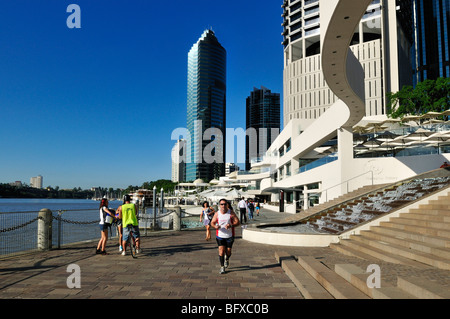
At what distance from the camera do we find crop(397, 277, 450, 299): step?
390 centimetres

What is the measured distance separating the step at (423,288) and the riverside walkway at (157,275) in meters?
0.88

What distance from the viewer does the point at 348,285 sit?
563 centimetres

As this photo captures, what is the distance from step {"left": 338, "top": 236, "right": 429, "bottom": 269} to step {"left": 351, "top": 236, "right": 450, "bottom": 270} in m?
0.09

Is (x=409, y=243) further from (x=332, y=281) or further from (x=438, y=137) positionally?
(x=438, y=137)

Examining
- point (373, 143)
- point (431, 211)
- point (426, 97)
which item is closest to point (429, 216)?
point (431, 211)

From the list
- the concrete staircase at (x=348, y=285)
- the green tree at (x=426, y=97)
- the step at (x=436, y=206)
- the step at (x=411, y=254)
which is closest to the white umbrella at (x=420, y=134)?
the green tree at (x=426, y=97)

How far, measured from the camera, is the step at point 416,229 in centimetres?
794

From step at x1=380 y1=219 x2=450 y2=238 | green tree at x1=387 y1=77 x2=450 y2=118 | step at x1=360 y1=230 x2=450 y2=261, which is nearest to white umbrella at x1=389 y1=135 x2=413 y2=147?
green tree at x1=387 y1=77 x2=450 y2=118

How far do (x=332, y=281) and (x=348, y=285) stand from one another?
0.30 metres

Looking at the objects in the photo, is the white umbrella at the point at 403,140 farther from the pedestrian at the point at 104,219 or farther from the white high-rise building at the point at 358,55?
the white high-rise building at the point at 358,55

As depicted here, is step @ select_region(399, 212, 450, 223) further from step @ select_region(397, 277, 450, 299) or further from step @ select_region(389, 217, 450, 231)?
step @ select_region(397, 277, 450, 299)

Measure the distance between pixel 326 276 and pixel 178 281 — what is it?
9.39 feet
